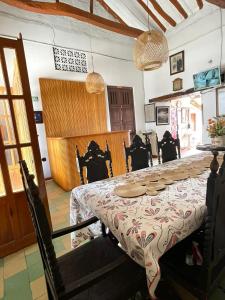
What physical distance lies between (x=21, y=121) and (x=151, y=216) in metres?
1.70

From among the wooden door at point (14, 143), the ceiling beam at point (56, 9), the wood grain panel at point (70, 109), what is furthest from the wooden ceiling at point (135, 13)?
the wooden door at point (14, 143)

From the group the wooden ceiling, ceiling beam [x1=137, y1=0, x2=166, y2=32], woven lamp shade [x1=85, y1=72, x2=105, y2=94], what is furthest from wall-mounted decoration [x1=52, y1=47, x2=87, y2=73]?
ceiling beam [x1=137, y1=0, x2=166, y2=32]

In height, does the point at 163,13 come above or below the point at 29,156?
above

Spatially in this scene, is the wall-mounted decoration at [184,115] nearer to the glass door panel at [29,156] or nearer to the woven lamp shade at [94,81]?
the woven lamp shade at [94,81]

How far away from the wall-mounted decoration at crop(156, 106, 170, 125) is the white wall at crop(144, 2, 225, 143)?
68 centimetres

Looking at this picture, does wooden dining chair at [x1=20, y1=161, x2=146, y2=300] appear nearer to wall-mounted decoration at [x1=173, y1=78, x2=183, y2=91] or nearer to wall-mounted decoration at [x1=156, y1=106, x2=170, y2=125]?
wall-mounted decoration at [x1=173, y1=78, x2=183, y2=91]

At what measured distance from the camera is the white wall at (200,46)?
4418mm

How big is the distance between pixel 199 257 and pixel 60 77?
197 inches

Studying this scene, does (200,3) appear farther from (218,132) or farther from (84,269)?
(84,269)

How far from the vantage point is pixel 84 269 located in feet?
3.56

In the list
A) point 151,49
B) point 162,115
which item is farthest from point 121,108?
point 151,49

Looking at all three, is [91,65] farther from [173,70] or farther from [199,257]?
[199,257]

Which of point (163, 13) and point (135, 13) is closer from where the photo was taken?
point (163, 13)

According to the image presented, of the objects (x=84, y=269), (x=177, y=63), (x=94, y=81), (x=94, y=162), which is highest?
(x=177, y=63)
